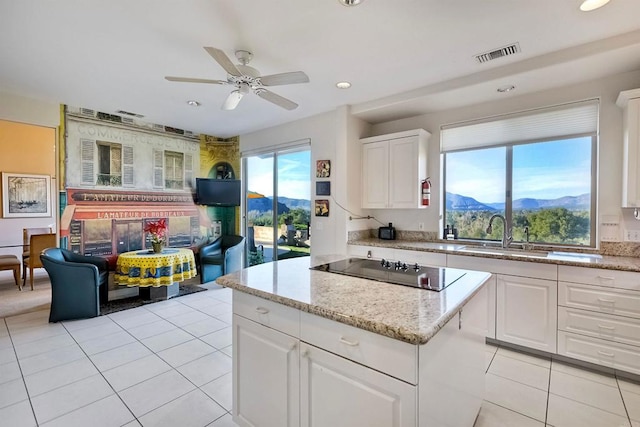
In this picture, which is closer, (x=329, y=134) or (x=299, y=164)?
(x=329, y=134)

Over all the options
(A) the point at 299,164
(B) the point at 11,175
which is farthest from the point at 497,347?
(B) the point at 11,175

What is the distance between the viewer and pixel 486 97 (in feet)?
10.9

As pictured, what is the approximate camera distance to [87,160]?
433 cm

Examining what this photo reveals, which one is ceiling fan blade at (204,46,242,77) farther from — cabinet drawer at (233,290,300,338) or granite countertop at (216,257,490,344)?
cabinet drawer at (233,290,300,338)

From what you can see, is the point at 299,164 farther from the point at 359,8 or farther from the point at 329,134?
the point at 359,8

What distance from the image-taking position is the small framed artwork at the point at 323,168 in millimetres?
4207

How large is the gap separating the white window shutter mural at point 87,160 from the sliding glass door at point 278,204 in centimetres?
234

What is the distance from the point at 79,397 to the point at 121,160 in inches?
141

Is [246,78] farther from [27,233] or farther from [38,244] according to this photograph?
[27,233]

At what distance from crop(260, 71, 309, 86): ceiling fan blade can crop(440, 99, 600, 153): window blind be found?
7.45 feet

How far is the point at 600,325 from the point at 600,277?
390mm

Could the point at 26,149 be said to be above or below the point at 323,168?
above

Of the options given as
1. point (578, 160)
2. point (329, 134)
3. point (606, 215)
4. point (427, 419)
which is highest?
point (329, 134)

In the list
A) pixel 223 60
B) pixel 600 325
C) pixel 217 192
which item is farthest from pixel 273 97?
pixel 600 325
